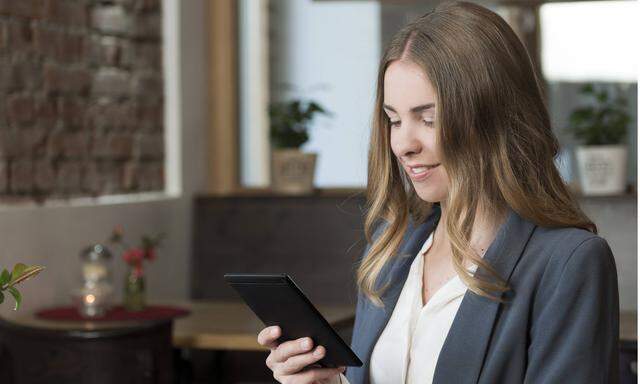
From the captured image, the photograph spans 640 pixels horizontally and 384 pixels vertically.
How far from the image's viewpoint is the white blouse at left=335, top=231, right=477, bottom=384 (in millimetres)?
1923

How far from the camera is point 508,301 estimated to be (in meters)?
1.80

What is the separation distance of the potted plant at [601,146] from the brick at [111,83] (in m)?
1.76

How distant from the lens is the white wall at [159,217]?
3557 mm

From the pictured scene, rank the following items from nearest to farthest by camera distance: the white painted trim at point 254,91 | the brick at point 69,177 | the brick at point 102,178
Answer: the brick at point 69,177, the brick at point 102,178, the white painted trim at point 254,91

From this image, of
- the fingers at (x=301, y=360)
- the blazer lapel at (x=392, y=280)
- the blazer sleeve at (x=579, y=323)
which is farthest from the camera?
the blazer lapel at (x=392, y=280)

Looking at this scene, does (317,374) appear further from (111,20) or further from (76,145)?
(111,20)

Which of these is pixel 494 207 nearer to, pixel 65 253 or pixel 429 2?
pixel 65 253

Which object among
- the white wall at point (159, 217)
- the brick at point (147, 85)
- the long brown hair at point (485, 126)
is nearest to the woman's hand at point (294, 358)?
the long brown hair at point (485, 126)

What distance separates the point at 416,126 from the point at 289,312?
39cm

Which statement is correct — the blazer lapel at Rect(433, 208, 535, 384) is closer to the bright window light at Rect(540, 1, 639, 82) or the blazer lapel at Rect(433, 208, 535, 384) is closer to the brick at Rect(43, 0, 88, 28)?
the brick at Rect(43, 0, 88, 28)

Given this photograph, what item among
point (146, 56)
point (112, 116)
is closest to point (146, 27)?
point (146, 56)

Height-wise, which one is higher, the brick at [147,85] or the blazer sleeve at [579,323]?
the brick at [147,85]

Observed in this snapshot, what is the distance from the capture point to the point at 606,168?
4270 millimetres

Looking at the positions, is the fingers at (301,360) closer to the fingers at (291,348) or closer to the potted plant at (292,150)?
the fingers at (291,348)
